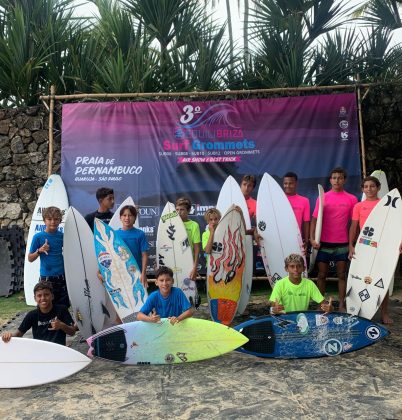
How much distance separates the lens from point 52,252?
388 cm

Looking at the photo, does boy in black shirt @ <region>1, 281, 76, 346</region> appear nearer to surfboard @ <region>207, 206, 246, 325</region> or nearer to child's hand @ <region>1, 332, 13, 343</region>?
child's hand @ <region>1, 332, 13, 343</region>

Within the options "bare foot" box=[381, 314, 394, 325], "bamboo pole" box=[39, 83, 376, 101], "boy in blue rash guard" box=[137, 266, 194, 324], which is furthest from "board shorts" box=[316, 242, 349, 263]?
"bamboo pole" box=[39, 83, 376, 101]

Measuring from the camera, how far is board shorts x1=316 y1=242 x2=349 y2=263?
14.3 feet

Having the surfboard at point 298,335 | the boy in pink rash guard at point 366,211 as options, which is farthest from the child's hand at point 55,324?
the boy in pink rash guard at point 366,211

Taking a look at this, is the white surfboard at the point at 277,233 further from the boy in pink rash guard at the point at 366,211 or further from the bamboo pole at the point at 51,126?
the bamboo pole at the point at 51,126

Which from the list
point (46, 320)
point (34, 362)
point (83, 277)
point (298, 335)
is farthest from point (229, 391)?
point (83, 277)

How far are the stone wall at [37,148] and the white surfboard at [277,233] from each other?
196 centimetres

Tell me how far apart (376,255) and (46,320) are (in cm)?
269

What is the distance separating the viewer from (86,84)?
6.71m

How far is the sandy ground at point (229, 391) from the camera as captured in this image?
2592 mm

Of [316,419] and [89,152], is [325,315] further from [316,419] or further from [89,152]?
[89,152]

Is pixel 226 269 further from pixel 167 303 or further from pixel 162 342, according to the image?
pixel 162 342

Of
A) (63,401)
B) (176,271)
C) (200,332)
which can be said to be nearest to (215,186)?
(176,271)

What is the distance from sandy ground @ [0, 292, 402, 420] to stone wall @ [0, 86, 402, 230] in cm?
336
